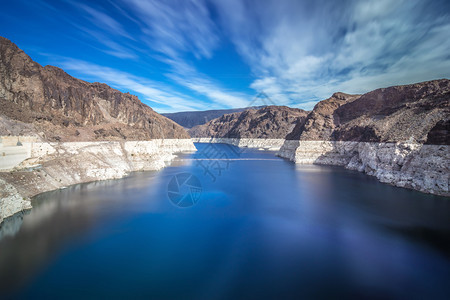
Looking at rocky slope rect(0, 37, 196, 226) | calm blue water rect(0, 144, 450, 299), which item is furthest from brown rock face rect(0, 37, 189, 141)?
calm blue water rect(0, 144, 450, 299)

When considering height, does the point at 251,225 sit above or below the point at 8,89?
below

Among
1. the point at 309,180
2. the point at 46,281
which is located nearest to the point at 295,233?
the point at 46,281

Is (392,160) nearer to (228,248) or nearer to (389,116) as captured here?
(389,116)

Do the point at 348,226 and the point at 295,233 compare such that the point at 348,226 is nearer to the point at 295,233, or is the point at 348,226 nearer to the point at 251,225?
the point at 295,233

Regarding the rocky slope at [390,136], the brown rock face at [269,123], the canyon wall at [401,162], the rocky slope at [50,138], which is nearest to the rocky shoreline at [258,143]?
the brown rock face at [269,123]

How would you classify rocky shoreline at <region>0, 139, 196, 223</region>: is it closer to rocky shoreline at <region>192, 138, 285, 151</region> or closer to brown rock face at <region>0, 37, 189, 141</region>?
brown rock face at <region>0, 37, 189, 141</region>

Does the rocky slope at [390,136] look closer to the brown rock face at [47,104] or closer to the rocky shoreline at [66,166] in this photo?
the rocky shoreline at [66,166]
